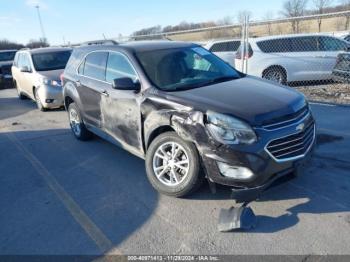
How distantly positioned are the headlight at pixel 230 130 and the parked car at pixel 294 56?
7635mm

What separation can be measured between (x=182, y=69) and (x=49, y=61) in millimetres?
7434

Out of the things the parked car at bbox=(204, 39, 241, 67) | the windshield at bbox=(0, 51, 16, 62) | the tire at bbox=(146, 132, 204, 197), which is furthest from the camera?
the windshield at bbox=(0, 51, 16, 62)

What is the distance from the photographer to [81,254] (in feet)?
11.1

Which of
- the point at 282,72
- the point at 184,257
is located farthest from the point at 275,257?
the point at 282,72

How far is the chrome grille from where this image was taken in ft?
12.1

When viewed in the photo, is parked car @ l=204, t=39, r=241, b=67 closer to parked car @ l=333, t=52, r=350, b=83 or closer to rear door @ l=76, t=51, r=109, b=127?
parked car @ l=333, t=52, r=350, b=83

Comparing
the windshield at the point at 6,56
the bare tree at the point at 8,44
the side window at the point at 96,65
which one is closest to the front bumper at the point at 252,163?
the side window at the point at 96,65

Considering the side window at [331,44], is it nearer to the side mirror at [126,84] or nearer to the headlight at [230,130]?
the side mirror at [126,84]

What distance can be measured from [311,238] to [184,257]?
120 centimetres

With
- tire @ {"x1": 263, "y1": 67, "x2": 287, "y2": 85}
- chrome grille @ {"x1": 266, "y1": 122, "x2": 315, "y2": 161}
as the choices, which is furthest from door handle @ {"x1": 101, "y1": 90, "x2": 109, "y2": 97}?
tire @ {"x1": 263, "y1": 67, "x2": 287, "y2": 85}

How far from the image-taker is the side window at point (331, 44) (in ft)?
36.0

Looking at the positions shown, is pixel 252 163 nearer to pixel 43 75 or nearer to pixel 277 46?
pixel 43 75

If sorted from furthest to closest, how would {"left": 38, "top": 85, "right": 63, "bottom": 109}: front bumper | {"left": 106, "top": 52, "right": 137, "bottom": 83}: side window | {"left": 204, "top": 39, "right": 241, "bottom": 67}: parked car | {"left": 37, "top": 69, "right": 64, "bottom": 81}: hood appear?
{"left": 204, "top": 39, "right": 241, "bottom": 67}: parked car
{"left": 37, "top": 69, "right": 64, "bottom": 81}: hood
{"left": 38, "top": 85, "right": 63, "bottom": 109}: front bumper
{"left": 106, "top": 52, "right": 137, "bottom": 83}: side window

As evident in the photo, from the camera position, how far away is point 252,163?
360 cm
